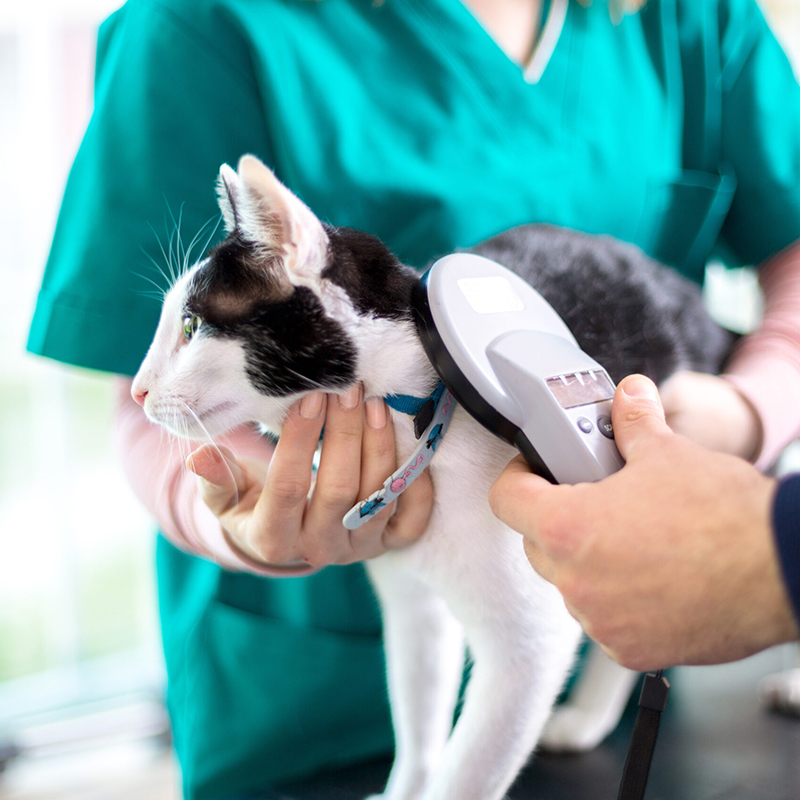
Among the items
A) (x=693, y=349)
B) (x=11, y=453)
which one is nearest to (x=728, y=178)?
(x=693, y=349)

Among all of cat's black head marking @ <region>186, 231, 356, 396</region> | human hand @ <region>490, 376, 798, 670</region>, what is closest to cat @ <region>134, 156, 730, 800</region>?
cat's black head marking @ <region>186, 231, 356, 396</region>

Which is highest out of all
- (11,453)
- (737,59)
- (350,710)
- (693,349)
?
(737,59)

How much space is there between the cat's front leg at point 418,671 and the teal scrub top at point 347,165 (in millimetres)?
49

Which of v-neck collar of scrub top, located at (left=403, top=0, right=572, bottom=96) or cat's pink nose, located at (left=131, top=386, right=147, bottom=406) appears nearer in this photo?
cat's pink nose, located at (left=131, top=386, right=147, bottom=406)

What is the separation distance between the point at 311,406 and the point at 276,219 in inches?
4.5

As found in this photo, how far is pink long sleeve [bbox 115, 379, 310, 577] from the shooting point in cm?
53

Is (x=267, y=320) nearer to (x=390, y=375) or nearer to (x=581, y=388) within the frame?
(x=390, y=375)

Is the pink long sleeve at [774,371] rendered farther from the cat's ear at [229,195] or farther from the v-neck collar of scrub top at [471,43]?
the cat's ear at [229,195]

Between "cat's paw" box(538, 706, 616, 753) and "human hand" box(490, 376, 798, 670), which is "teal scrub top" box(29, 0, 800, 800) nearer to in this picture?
"cat's paw" box(538, 706, 616, 753)

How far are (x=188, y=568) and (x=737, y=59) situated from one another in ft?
2.44

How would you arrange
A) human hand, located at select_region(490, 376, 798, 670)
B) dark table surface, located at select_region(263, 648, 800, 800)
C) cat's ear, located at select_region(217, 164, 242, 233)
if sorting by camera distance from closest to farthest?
1. human hand, located at select_region(490, 376, 798, 670)
2. cat's ear, located at select_region(217, 164, 242, 233)
3. dark table surface, located at select_region(263, 648, 800, 800)

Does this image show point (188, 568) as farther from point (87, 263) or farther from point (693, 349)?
point (693, 349)

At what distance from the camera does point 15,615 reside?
5.26 feet

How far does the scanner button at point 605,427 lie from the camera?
0.36 meters
